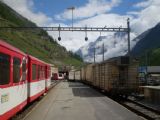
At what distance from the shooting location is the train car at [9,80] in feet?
35.5

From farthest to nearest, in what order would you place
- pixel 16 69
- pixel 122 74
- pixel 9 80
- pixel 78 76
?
pixel 78 76 → pixel 122 74 → pixel 16 69 → pixel 9 80

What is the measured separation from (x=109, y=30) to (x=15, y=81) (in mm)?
30307

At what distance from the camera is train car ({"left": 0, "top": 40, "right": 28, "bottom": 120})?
1082cm

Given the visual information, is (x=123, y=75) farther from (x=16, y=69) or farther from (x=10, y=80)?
(x=10, y=80)

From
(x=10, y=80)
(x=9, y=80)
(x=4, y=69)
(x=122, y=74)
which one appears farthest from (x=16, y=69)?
(x=122, y=74)

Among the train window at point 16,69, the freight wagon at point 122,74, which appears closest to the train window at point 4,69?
the train window at point 16,69

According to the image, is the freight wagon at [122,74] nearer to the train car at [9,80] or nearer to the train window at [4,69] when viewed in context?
the train car at [9,80]

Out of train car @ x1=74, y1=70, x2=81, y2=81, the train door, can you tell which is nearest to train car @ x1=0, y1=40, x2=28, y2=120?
the train door

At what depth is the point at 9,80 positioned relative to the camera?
11.8 metres

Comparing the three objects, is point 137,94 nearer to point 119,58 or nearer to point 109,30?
point 119,58

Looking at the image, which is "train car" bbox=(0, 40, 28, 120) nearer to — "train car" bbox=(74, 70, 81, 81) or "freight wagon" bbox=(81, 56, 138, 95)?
"freight wagon" bbox=(81, 56, 138, 95)

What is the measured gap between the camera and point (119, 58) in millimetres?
28344

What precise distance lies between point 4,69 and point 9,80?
910 mm

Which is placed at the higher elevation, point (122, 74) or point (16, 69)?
point (16, 69)
